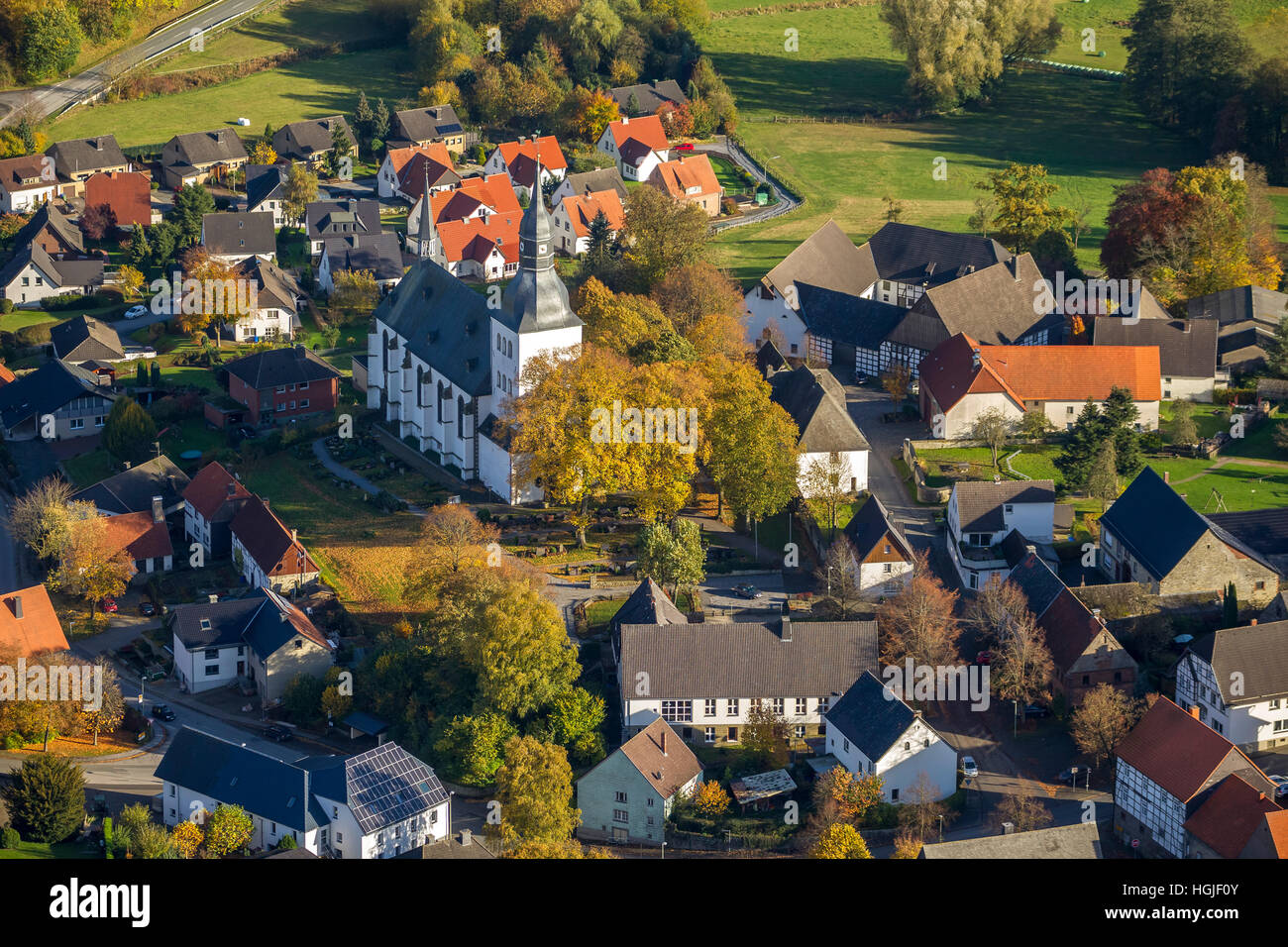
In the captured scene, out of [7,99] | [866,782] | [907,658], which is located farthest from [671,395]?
[7,99]

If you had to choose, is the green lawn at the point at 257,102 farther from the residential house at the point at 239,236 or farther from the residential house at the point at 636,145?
the residential house at the point at 239,236

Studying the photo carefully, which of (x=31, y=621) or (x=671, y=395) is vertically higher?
(x=671, y=395)

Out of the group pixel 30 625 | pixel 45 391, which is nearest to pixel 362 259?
pixel 45 391

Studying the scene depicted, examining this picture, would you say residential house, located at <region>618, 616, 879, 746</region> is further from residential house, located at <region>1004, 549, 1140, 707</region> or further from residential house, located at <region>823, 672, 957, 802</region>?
residential house, located at <region>1004, 549, 1140, 707</region>

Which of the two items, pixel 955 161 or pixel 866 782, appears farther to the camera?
pixel 955 161

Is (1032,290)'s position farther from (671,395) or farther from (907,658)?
(907,658)

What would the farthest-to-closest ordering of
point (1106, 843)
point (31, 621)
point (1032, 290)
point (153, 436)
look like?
1. point (1032, 290)
2. point (153, 436)
3. point (31, 621)
4. point (1106, 843)

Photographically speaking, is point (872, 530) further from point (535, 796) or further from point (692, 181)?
point (692, 181)

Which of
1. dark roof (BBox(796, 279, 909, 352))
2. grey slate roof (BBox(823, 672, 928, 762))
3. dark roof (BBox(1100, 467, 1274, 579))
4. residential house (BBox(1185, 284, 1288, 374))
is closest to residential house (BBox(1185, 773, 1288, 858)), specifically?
grey slate roof (BBox(823, 672, 928, 762))
